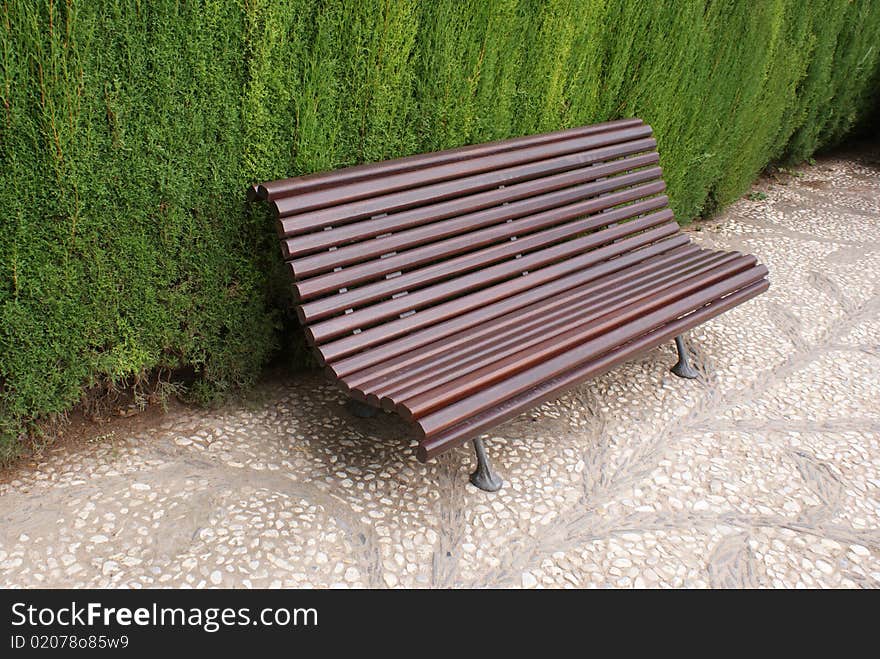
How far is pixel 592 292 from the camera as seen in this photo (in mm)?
3684

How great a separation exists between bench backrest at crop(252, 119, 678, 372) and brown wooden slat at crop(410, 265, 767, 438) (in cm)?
48

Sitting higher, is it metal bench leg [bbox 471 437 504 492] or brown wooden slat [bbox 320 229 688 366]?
brown wooden slat [bbox 320 229 688 366]

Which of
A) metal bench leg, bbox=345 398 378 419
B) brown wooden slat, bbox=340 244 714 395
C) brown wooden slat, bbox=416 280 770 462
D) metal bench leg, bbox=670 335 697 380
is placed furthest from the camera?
metal bench leg, bbox=670 335 697 380

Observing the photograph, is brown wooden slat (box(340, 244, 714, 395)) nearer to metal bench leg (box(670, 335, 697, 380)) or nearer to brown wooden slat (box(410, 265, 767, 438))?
brown wooden slat (box(410, 265, 767, 438))

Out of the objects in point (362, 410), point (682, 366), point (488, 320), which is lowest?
point (362, 410)

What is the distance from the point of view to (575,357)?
3.06 m

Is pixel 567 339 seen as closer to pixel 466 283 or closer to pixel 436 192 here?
pixel 466 283

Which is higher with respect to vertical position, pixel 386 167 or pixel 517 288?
pixel 386 167

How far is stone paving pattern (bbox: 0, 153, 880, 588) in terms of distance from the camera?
2.68 m

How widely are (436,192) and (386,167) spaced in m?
0.24

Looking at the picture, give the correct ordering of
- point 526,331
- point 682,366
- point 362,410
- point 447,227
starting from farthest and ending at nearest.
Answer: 1. point 682,366
2. point 362,410
3. point 447,227
4. point 526,331

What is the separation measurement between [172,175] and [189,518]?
4.15 feet

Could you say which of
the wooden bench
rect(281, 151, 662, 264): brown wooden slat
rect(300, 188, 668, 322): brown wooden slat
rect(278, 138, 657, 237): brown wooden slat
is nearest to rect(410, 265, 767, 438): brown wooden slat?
the wooden bench

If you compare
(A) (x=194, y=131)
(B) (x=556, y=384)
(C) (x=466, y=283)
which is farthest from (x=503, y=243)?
(A) (x=194, y=131)
